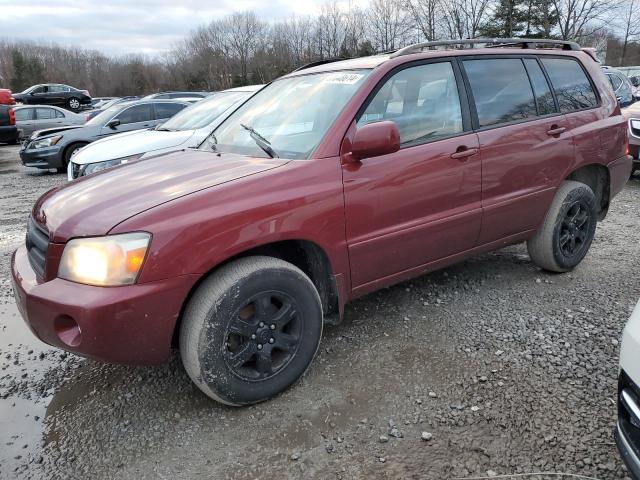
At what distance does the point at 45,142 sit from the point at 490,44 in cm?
989

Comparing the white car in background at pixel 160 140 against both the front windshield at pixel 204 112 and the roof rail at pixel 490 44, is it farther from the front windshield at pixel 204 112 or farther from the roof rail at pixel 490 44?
the roof rail at pixel 490 44

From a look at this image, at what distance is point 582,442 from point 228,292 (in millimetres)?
1728

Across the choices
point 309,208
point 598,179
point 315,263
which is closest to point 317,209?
point 309,208

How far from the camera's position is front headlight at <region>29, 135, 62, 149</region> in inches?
412

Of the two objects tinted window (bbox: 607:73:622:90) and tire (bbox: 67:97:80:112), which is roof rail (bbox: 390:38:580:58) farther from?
Answer: tire (bbox: 67:97:80:112)

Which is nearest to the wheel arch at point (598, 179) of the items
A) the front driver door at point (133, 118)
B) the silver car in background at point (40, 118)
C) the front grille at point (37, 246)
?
the front grille at point (37, 246)

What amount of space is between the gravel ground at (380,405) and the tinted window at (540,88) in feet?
4.57

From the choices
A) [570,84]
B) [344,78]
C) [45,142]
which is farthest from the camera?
[45,142]

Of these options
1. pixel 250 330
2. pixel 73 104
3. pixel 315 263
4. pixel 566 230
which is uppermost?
pixel 73 104

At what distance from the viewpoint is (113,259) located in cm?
217

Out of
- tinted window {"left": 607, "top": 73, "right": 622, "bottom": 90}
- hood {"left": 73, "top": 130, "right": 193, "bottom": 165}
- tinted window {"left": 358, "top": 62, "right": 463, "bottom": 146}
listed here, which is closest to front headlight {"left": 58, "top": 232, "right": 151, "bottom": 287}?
tinted window {"left": 358, "top": 62, "right": 463, "bottom": 146}

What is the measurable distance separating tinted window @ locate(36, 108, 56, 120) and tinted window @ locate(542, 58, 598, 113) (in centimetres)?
1737

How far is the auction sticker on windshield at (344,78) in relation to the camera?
302cm

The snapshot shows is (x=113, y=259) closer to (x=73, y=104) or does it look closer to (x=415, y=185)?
(x=415, y=185)
